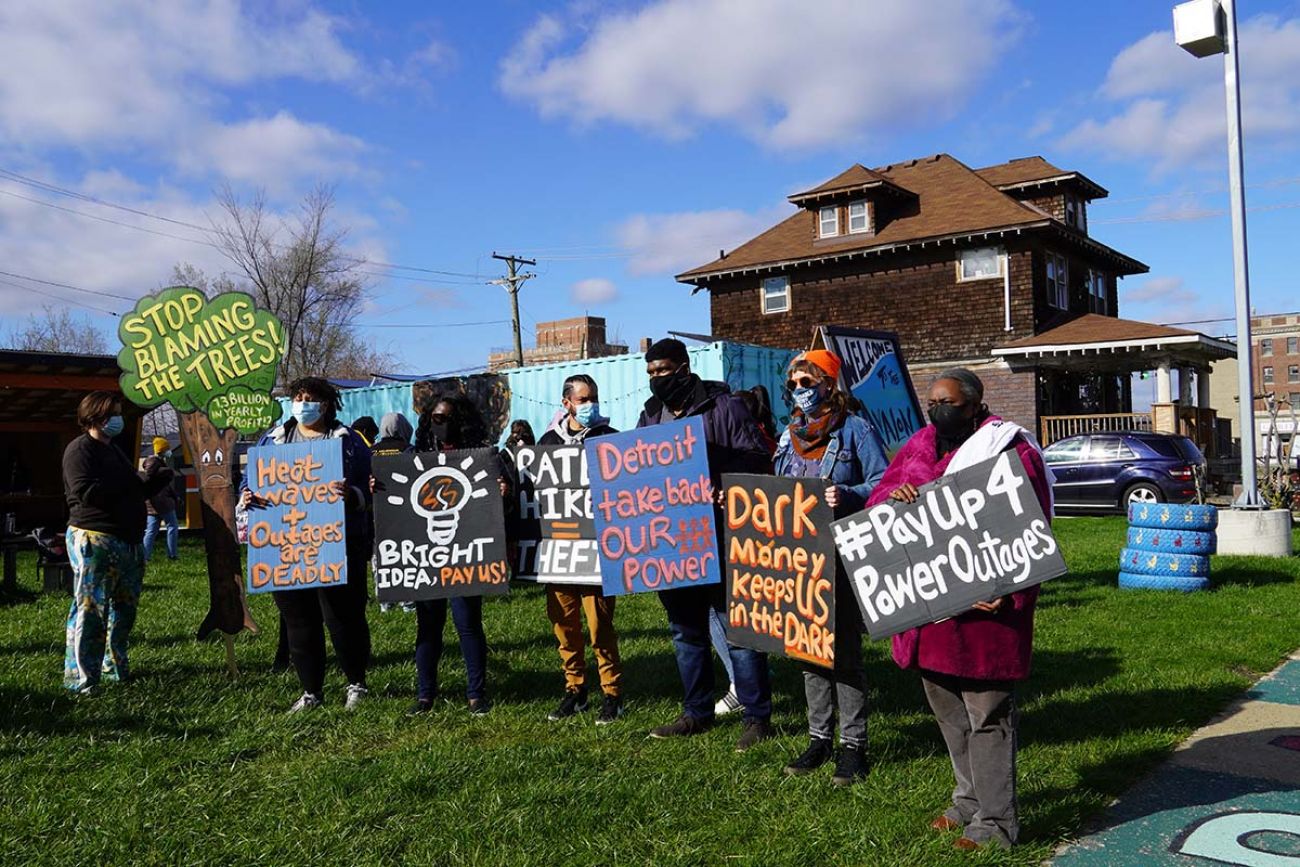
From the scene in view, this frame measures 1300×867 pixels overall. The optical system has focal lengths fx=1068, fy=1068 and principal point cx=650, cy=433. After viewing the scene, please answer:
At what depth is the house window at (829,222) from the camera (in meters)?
31.4

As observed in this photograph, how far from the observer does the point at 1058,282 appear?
30031 mm

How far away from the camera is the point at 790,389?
4.77 m

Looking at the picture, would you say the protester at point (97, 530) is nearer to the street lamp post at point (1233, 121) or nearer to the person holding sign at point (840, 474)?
the person holding sign at point (840, 474)

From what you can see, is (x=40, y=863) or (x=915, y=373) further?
(x=915, y=373)

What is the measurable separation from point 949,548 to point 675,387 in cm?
184

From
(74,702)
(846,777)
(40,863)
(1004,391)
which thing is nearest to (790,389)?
(846,777)

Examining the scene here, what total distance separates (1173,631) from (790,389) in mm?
4930

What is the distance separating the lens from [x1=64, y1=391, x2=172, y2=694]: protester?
6379 millimetres

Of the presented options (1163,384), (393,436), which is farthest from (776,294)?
(393,436)

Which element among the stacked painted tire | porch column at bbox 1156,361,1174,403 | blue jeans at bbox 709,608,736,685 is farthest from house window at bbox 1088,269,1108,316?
blue jeans at bbox 709,608,736,685

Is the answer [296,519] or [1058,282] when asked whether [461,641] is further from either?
[1058,282]

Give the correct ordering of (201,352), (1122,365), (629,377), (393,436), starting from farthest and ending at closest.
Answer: (1122,365) → (629,377) → (393,436) → (201,352)

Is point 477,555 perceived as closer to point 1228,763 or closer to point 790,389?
point 790,389

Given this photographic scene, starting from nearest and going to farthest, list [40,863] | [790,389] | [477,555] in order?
[40,863] → [790,389] → [477,555]
